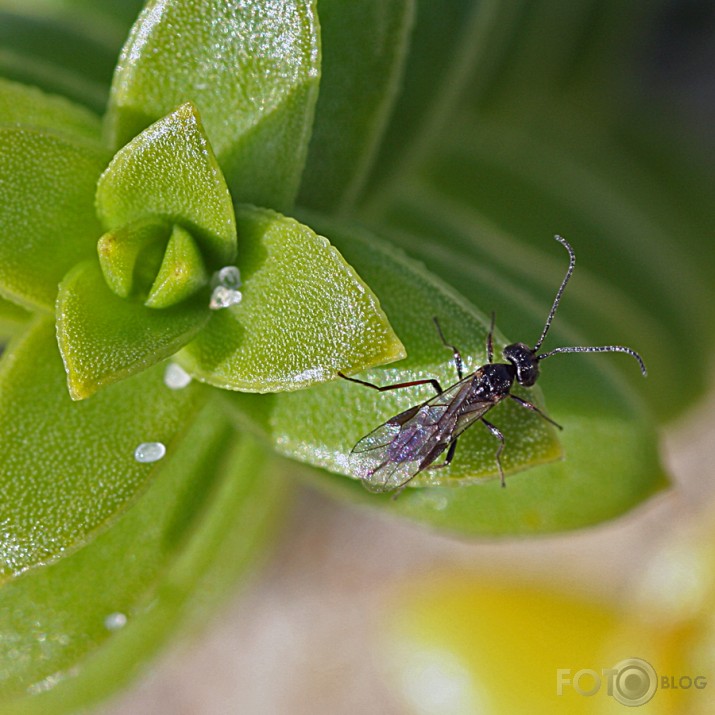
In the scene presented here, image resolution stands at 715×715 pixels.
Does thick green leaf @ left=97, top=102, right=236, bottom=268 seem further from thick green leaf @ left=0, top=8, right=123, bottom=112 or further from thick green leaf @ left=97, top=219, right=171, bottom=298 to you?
thick green leaf @ left=0, top=8, right=123, bottom=112

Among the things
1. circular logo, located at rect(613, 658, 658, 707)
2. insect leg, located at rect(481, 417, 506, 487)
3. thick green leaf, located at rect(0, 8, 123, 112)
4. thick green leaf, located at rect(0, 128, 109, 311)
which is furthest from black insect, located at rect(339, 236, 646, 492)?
circular logo, located at rect(613, 658, 658, 707)

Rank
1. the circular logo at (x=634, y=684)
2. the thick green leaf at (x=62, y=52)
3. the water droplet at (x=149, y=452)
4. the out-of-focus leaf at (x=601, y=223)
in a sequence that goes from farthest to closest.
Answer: the circular logo at (x=634, y=684)
the out-of-focus leaf at (x=601, y=223)
the thick green leaf at (x=62, y=52)
the water droplet at (x=149, y=452)

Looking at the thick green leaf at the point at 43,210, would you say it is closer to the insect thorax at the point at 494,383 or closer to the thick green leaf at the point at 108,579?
the thick green leaf at the point at 108,579

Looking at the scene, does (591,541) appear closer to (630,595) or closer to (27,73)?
(630,595)

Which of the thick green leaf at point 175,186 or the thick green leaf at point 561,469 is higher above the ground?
the thick green leaf at point 175,186

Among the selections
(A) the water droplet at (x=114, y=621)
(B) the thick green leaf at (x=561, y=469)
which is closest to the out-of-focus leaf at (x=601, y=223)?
(B) the thick green leaf at (x=561, y=469)

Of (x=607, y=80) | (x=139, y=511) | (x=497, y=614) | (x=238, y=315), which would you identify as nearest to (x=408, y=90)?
(x=238, y=315)

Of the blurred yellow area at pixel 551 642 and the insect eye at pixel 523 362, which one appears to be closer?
the insect eye at pixel 523 362

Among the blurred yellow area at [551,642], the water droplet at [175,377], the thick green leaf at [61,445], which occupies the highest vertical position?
the water droplet at [175,377]
